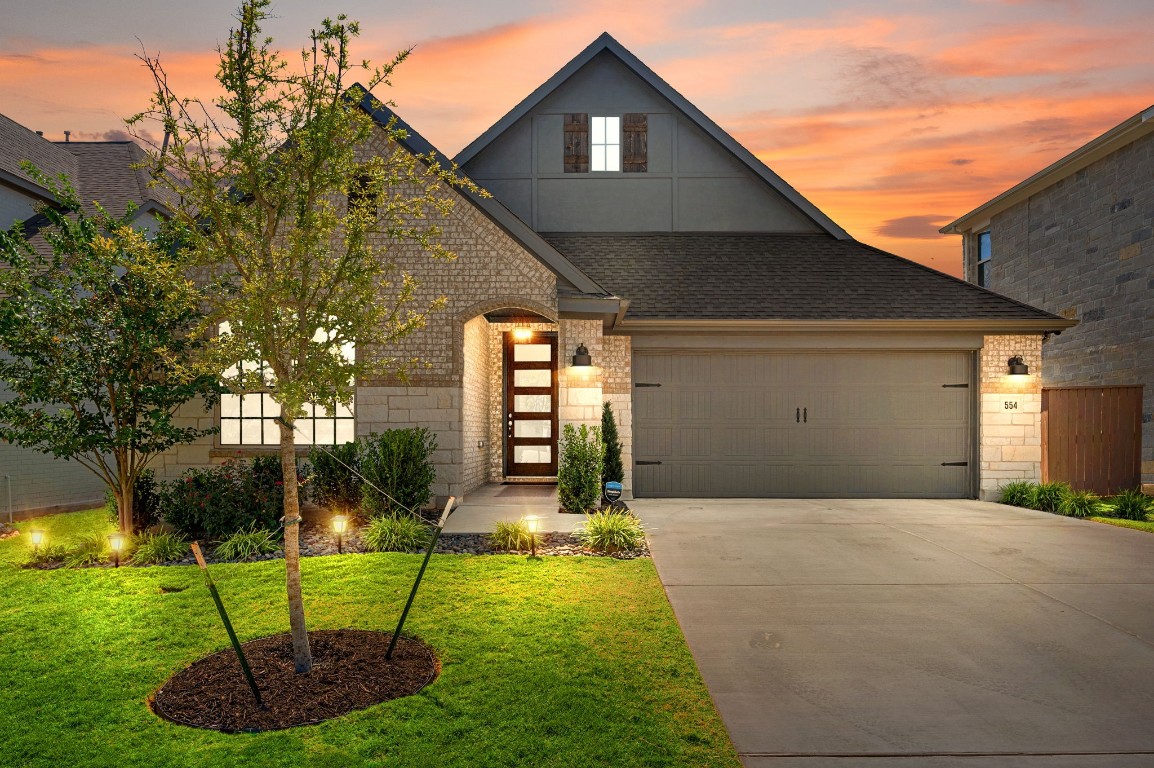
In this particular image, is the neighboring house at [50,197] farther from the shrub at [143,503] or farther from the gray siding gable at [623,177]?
the gray siding gable at [623,177]

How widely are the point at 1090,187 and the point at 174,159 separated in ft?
54.0

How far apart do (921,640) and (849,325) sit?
7.42 meters

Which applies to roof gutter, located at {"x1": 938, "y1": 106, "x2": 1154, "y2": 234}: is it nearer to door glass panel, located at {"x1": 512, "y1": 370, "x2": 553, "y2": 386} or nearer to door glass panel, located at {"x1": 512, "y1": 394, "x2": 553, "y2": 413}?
door glass panel, located at {"x1": 512, "y1": 370, "x2": 553, "y2": 386}

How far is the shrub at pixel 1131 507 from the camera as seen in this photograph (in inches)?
414

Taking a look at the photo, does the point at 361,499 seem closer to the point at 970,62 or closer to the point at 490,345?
the point at 490,345

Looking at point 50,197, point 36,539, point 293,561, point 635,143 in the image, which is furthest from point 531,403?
point 50,197

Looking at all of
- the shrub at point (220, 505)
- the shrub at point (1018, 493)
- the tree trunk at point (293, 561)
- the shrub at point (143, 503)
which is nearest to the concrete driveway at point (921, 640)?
the shrub at point (1018, 493)

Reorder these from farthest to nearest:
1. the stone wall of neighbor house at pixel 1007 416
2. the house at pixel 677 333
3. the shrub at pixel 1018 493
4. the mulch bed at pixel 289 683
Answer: the stone wall of neighbor house at pixel 1007 416 → the shrub at pixel 1018 493 → the house at pixel 677 333 → the mulch bed at pixel 289 683

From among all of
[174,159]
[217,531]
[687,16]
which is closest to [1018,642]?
[174,159]

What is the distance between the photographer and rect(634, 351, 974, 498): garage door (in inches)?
468

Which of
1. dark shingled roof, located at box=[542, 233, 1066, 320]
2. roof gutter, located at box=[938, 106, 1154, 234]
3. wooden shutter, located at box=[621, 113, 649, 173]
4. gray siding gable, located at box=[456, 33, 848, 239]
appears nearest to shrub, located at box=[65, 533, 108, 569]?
dark shingled roof, located at box=[542, 233, 1066, 320]

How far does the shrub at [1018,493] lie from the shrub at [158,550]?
1190 cm

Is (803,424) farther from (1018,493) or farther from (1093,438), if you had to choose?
(1093,438)

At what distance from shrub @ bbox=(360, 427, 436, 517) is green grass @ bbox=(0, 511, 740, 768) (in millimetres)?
1704
